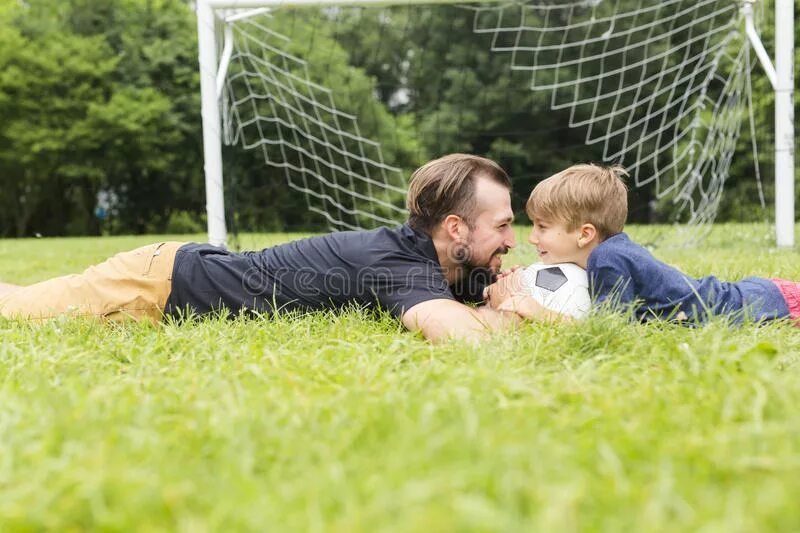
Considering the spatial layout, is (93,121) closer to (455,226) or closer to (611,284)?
(455,226)

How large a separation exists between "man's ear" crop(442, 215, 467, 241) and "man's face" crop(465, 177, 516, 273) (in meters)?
0.03

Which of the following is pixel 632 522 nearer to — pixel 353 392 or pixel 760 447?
pixel 760 447

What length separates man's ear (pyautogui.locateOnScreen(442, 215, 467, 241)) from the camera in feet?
7.90

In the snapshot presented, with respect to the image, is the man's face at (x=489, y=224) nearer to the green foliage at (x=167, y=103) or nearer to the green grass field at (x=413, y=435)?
the green grass field at (x=413, y=435)

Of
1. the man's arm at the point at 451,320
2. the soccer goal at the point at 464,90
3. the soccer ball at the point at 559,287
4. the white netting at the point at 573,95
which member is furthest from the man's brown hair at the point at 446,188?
the soccer goal at the point at 464,90

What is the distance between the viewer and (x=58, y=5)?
19.6 m

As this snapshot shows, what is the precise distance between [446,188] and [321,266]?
0.51 metres

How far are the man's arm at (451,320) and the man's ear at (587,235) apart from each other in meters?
0.40

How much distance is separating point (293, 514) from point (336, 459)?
179 mm

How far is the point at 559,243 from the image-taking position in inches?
94.3

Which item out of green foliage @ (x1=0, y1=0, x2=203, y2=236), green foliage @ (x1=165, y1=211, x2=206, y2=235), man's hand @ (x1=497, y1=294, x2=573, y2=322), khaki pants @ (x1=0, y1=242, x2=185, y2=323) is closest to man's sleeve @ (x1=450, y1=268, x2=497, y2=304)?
man's hand @ (x1=497, y1=294, x2=573, y2=322)

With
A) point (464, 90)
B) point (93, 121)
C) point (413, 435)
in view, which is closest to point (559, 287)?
point (413, 435)

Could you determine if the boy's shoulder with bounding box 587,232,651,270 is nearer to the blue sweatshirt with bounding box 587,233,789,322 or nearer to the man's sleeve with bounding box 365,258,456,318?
the blue sweatshirt with bounding box 587,233,789,322

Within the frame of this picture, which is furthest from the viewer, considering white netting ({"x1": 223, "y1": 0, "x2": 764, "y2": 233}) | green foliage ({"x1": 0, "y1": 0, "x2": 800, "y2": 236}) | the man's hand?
green foliage ({"x1": 0, "y1": 0, "x2": 800, "y2": 236})
